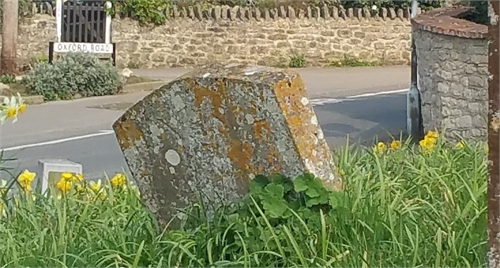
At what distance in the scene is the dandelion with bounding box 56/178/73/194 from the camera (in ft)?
15.2

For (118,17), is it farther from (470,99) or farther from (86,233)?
(86,233)

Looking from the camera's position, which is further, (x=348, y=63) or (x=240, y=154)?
(x=348, y=63)

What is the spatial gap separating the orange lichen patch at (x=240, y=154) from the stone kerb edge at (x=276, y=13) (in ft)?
63.6

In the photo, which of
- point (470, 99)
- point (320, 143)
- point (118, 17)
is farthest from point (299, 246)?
point (118, 17)

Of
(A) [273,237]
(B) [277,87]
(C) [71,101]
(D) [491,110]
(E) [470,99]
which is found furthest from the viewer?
(C) [71,101]

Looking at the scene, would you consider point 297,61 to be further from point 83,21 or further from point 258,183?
point 258,183

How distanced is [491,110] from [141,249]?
1418 millimetres

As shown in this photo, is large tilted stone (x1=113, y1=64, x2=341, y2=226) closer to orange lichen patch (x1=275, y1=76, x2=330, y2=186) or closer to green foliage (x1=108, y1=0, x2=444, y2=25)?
orange lichen patch (x1=275, y1=76, x2=330, y2=186)

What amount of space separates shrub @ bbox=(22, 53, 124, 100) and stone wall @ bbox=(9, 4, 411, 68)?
4654 mm

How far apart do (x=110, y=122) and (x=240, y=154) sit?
10.1 metres

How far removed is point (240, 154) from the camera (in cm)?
373

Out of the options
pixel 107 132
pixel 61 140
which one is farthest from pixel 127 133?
pixel 107 132

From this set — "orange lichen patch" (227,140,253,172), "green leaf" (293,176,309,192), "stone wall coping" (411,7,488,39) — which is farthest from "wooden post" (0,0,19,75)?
"green leaf" (293,176,309,192)

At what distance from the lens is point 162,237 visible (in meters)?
3.62
